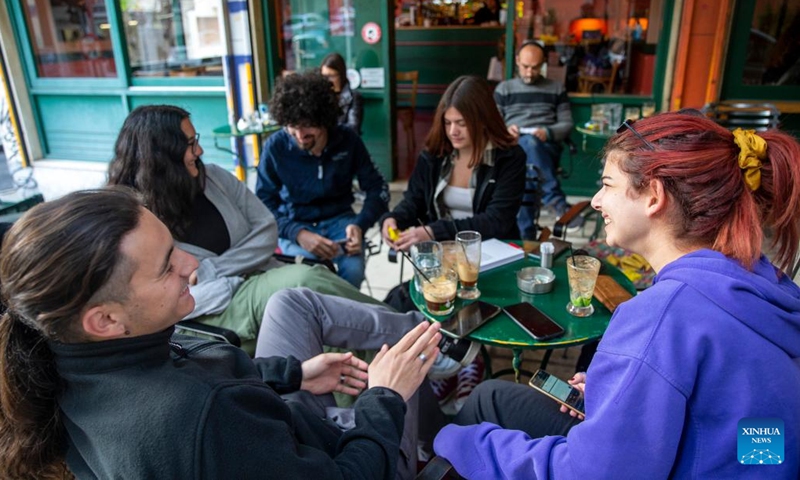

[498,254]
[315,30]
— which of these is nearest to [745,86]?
[498,254]

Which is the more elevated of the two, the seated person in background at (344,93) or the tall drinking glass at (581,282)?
the seated person in background at (344,93)

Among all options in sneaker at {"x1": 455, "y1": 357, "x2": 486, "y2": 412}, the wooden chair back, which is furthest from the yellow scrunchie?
the wooden chair back

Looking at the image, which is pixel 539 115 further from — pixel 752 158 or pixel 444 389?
pixel 752 158

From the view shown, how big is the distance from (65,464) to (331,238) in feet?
6.18

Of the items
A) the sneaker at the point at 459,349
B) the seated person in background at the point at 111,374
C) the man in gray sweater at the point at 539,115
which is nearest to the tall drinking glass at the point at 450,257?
the sneaker at the point at 459,349

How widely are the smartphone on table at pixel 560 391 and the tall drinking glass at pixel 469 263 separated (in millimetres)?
495

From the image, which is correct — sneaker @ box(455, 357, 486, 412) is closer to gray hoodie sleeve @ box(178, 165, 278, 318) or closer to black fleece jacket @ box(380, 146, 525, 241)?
black fleece jacket @ box(380, 146, 525, 241)

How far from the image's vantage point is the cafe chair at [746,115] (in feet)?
12.0

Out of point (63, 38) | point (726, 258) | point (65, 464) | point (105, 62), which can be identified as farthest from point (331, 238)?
point (63, 38)

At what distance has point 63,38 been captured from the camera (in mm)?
6207

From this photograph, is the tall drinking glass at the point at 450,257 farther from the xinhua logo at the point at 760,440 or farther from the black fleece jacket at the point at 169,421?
the xinhua logo at the point at 760,440

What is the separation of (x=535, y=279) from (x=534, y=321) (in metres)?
0.27

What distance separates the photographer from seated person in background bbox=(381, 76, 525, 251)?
2.44 meters

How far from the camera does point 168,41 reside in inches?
232
